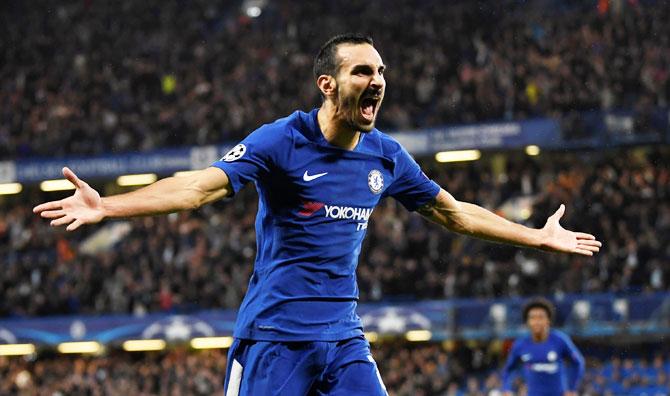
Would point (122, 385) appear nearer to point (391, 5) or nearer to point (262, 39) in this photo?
point (262, 39)

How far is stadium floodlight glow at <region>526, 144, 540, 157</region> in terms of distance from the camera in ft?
92.4

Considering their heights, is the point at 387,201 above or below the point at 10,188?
below

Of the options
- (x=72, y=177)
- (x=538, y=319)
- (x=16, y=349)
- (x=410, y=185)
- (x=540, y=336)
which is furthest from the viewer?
(x=16, y=349)

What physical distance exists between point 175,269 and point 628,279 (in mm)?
11923

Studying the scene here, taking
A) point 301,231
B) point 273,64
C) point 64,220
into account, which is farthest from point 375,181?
point 273,64

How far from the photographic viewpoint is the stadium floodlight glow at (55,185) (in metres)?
34.5

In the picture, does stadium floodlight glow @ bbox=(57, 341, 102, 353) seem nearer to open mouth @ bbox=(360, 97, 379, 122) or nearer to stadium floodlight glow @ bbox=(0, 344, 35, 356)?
stadium floodlight glow @ bbox=(0, 344, 35, 356)

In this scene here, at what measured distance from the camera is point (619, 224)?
24062mm

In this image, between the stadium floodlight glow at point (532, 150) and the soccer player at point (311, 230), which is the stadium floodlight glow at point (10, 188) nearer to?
the stadium floodlight glow at point (532, 150)

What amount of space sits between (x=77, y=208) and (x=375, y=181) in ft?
5.11

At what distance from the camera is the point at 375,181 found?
215 inches

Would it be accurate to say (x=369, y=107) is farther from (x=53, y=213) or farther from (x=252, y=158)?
(x=53, y=213)

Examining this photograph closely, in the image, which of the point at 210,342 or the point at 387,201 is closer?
the point at 387,201

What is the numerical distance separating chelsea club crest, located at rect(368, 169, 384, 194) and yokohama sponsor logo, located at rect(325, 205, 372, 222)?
0.42 feet
